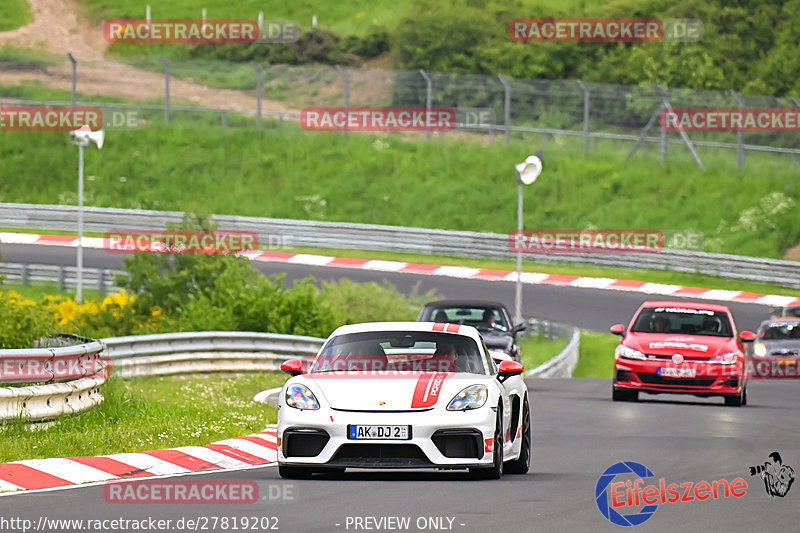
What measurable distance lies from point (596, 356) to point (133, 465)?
22.6 metres

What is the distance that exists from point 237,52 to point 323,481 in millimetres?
66648

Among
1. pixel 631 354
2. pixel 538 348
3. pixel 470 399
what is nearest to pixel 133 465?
pixel 470 399

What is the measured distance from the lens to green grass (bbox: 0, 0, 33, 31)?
8175 centimetres

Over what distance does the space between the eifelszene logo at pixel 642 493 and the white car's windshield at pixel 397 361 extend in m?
1.48

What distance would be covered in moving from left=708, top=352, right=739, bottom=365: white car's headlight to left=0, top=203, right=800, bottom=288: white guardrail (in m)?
22.5

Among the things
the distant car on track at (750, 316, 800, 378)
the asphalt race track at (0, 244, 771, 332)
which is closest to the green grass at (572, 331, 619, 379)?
the asphalt race track at (0, 244, 771, 332)

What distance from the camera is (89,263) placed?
43.8 m

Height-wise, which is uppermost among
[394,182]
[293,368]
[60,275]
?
[394,182]

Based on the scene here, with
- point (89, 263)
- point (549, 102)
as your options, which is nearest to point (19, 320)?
point (89, 263)

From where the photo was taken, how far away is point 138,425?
1594cm

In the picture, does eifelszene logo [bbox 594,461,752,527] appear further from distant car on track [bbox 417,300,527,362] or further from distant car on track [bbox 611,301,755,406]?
distant car on track [bbox 417,300,527,362]

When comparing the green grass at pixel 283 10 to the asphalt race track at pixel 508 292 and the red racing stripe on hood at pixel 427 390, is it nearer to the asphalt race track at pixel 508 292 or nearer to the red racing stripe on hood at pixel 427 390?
the asphalt race track at pixel 508 292

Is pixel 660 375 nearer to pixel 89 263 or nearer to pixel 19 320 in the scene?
pixel 19 320

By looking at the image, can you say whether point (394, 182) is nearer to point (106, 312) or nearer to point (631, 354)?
point (106, 312)
